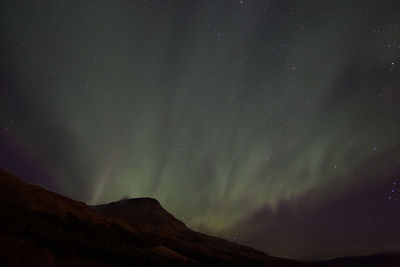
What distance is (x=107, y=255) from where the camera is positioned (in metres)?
5.58

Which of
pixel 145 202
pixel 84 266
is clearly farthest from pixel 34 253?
pixel 145 202

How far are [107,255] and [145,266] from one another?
45.4 inches

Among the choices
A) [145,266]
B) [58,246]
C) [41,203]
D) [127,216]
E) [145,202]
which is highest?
[145,202]

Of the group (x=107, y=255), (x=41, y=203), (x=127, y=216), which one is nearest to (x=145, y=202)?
(x=127, y=216)

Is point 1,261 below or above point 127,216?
below

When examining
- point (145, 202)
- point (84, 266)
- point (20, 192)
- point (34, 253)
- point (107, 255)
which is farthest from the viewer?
point (145, 202)

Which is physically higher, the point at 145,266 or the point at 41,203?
the point at 41,203

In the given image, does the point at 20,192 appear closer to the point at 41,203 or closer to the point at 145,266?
the point at 41,203

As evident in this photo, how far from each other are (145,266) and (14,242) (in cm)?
290

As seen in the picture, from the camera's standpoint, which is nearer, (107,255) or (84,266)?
(84,266)

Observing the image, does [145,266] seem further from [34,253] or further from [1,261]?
[1,261]

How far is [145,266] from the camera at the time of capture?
529 cm

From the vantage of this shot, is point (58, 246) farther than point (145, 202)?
No

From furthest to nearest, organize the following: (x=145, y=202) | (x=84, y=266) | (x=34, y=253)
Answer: (x=145, y=202), (x=84, y=266), (x=34, y=253)
